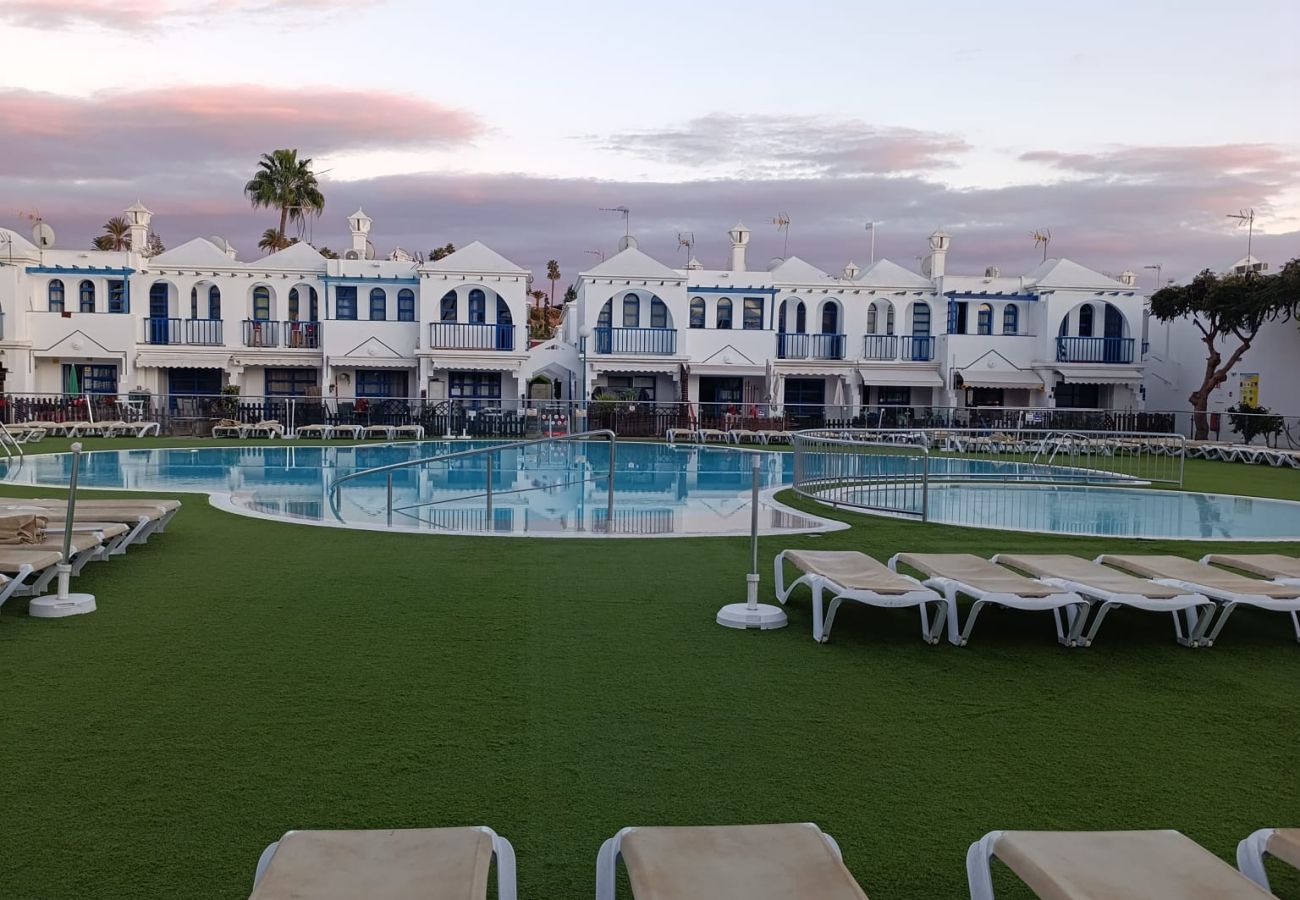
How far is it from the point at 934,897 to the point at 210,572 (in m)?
7.14

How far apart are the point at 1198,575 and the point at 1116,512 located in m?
8.57

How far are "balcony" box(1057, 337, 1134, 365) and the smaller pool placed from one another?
20.7 meters

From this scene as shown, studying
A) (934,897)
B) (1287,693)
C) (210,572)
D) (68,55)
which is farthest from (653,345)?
(934,897)

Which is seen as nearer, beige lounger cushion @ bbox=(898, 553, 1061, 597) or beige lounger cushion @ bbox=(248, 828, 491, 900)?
beige lounger cushion @ bbox=(248, 828, 491, 900)

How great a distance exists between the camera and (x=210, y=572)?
8.80 m

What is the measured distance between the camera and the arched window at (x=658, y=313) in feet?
120

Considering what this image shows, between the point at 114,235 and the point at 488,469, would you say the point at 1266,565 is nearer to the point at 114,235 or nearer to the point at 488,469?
the point at 488,469

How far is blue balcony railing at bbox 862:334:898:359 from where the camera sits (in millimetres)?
38031

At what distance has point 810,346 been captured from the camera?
37.8 meters

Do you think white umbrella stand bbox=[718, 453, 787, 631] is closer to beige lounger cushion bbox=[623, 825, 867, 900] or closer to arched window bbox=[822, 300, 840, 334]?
beige lounger cushion bbox=[623, 825, 867, 900]

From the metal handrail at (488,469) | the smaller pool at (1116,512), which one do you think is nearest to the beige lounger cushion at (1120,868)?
the metal handrail at (488,469)

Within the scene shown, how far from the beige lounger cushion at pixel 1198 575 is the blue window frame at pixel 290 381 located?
3284 centimetres

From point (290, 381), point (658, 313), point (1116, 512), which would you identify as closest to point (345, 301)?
point (290, 381)

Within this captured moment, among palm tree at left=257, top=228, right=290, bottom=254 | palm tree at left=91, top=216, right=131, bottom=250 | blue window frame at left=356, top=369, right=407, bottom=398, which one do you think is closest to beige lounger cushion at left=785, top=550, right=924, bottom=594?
blue window frame at left=356, top=369, right=407, bottom=398
